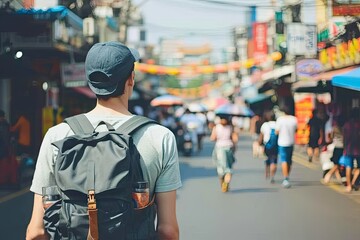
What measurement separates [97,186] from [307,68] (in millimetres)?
24336

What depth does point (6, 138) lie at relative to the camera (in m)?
16.1

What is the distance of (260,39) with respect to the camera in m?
55.0

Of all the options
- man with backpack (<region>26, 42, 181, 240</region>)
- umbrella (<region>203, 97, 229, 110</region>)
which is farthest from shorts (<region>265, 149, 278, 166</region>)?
umbrella (<region>203, 97, 229, 110</region>)

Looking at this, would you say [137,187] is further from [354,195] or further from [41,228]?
[354,195]

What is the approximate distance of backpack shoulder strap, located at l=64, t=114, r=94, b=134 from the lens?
3.04 metres

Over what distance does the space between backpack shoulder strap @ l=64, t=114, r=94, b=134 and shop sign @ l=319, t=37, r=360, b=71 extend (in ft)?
68.5

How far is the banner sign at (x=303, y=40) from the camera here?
29562 millimetres

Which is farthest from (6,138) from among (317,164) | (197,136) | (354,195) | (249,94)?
(249,94)

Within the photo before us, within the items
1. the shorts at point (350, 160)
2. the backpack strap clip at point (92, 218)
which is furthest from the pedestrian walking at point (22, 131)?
the backpack strap clip at point (92, 218)

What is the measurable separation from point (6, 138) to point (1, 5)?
2.97m

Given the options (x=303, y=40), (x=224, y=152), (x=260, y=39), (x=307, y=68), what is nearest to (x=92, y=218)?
(x=224, y=152)

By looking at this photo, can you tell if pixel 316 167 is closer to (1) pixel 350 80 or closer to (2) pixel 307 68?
(2) pixel 307 68

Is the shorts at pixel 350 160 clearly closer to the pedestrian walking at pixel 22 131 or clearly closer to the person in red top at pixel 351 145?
the person in red top at pixel 351 145

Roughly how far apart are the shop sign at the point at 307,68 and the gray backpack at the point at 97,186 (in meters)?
24.1
